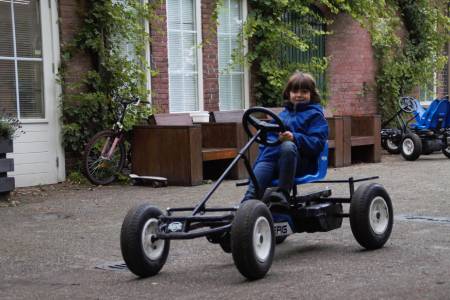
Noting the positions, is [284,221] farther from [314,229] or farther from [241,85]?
[241,85]

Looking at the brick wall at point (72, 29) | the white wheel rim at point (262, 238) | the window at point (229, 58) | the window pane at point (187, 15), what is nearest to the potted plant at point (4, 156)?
the brick wall at point (72, 29)

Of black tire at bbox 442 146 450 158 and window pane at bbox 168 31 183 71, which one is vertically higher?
window pane at bbox 168 31 183 71

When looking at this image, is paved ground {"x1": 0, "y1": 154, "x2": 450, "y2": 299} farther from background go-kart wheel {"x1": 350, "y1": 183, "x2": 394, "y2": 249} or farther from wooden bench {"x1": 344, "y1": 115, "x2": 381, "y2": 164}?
wooden bench {"x1": 344, "y1": 115, "x2": 381, "y2": 164}

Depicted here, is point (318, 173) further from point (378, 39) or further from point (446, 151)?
point (378, 39)

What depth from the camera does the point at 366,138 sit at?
14953 millimetres

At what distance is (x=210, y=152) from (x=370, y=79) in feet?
23.8

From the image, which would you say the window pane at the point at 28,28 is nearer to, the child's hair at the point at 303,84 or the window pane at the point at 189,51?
the window pane at the point at 189,51

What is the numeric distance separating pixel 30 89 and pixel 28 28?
0.83 meters

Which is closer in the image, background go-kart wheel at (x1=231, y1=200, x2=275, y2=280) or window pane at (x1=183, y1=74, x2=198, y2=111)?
background go-kart wheel at (x1=231, y1=200, x2=275, y2=280)

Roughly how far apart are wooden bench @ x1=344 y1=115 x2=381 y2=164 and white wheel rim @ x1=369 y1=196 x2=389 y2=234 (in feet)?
26.2

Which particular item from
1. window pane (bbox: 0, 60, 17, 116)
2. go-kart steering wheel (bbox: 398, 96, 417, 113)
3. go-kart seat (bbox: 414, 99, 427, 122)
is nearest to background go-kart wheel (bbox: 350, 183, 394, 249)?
window pane (bbox: 0, 60, 17, 116)

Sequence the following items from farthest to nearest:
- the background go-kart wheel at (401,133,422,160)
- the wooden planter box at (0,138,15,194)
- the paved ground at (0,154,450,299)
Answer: the background go-kart wheel at (401,133,422,160) → the wooden planter box at (0,138,15,194) → the paved ground at (0,154,450,299)

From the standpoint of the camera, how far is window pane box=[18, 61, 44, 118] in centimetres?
1176

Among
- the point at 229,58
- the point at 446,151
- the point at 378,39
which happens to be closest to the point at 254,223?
the point at 229,58
